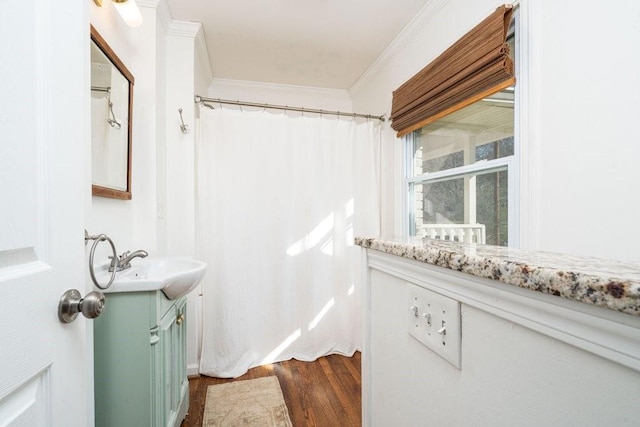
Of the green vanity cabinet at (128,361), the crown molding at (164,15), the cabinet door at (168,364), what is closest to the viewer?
the green vanity cabinet at (128,361)

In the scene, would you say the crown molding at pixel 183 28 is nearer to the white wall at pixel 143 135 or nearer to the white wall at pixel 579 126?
the white wall at pixel 143 135

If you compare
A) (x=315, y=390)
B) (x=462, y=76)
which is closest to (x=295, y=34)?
(x=462, y=76)

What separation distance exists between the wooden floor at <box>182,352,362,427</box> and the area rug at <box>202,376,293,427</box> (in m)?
0.04

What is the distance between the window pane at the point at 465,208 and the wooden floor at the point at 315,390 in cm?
117

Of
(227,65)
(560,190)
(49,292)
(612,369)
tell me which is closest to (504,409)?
(612,369)

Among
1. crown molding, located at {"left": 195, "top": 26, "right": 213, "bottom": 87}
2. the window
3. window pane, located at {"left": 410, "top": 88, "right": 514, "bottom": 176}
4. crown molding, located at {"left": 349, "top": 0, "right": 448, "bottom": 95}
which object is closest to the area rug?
the window

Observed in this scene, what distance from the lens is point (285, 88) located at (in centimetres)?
289

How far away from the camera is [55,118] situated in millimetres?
524

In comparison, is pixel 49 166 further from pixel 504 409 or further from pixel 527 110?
pixel 527 110

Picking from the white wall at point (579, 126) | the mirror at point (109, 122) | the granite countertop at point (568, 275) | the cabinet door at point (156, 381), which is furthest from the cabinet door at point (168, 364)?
the white wall at point (579, 126)

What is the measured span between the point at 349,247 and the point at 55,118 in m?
2.00

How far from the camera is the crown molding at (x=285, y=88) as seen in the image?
2.79 metres

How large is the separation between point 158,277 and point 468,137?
→ 5.77 ft

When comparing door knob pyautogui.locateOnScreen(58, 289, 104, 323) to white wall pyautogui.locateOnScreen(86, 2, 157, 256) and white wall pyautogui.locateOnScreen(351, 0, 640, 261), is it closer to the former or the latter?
white wall pyautogui.locateOnScreen(86, 2, 157, 256)
